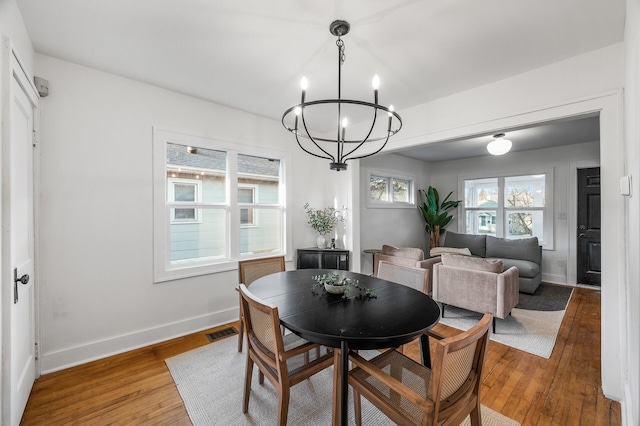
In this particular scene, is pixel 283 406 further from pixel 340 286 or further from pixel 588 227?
pixel 588 227

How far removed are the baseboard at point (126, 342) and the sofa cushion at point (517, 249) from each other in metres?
4.81

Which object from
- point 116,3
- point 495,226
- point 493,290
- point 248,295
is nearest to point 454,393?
point 248,295

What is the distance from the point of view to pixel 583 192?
486cm

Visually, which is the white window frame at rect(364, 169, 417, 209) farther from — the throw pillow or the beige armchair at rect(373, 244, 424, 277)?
the beige armchair at rect(373, 244, 424, 277)

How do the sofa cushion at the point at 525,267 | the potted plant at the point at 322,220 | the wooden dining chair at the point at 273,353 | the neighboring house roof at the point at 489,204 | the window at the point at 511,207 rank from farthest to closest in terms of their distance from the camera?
1. the neighboring house roof at the point at 489,204
2. the window at the point at 511,207
3. the sofa cushion at the point at 525,267
4. the potted plant at the point at 322,220
5. the wooden dining chair at the point at 273,353

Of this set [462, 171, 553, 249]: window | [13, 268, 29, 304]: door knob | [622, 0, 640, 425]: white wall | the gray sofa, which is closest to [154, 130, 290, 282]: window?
[13, 268, 29, 304]: door knob

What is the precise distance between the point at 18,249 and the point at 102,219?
782 millimetres

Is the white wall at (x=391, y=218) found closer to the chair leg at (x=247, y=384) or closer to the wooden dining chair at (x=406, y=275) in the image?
the wooden dining chair at (x=406, y=275)

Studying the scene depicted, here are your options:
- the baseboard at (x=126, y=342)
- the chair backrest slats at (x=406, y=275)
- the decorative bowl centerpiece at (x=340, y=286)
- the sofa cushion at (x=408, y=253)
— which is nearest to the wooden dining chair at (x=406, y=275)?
the chair backrest slats at (x=406, y=275)

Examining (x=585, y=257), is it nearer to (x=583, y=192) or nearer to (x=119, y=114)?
(x=583, y=192)

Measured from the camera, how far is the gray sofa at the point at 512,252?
14.4ft

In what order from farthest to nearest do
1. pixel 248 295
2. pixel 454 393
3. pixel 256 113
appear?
pixel 256 113 < pixel 248 295 < pixel 454 393

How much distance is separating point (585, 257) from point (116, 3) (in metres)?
7.06

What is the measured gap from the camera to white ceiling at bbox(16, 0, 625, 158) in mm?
1697
